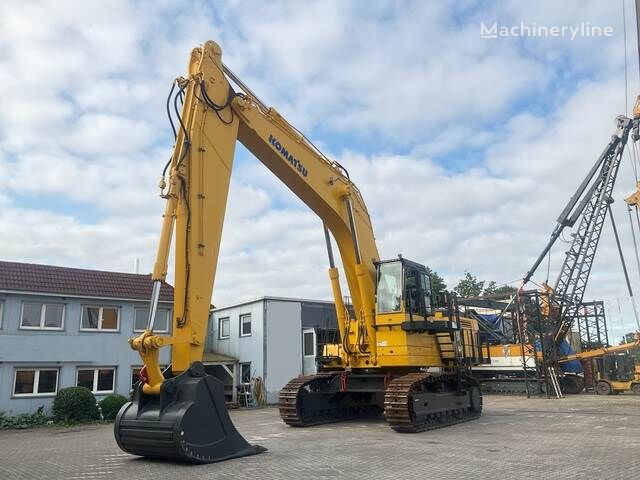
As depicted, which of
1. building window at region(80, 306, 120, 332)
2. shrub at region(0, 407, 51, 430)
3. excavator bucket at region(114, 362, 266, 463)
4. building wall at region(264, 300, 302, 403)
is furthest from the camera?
building wall at region(264, 300, 302, 403)

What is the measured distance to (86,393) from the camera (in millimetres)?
18406

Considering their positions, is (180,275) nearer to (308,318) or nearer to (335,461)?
(335,461)

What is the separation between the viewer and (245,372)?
24.9 metres

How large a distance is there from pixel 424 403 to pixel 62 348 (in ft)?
45.1

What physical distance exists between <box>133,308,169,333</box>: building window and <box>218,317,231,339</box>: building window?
4.31m

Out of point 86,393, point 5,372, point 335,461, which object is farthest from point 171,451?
point 5,372

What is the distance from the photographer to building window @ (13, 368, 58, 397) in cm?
1895

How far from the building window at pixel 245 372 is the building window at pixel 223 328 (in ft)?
6.73

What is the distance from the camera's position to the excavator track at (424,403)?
11.2 metres

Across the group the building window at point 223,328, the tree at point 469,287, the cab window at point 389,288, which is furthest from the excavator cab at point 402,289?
the tree at point 469,287

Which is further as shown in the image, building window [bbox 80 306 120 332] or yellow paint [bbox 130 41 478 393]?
building window [bbox 80 306 120 332]

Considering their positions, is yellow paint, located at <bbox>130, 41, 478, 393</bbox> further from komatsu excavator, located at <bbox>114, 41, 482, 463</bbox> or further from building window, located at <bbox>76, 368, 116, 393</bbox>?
building window, located at <bbox>76, 368, 116, 393</bbox>

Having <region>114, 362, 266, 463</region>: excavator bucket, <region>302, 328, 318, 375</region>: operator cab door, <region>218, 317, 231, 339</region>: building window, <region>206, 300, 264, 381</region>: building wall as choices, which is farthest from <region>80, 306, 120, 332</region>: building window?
<region>114, 362, 266, 463</region>: excavator bucket

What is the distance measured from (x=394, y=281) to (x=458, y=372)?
2951 mm
